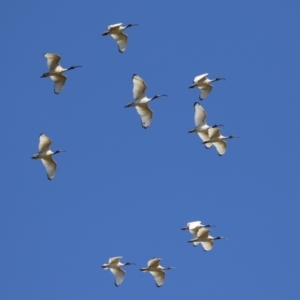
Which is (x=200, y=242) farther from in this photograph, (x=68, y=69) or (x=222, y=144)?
(x=68, y=69)

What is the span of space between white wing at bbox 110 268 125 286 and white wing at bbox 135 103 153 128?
5462 mm

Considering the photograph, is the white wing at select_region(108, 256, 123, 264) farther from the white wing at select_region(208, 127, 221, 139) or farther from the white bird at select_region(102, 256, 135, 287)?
the white wing at select_region(208, 127, 221, 139)

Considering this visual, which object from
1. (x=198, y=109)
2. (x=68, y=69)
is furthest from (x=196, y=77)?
(x=68, y=69)

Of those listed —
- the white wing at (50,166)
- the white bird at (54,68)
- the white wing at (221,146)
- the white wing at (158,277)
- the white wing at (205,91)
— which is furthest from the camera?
the white wing at (221,146)

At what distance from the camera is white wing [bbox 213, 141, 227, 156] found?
5941 centimetres

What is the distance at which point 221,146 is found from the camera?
5944cm

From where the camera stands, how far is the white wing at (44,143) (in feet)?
182

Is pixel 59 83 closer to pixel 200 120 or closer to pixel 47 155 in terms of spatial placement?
pixel 47 155

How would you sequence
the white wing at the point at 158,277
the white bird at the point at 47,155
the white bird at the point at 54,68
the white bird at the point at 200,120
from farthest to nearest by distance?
the white bird at the point at 200,120, the white wing at the point at 158,277, the white bird at the point at 47,155, the white bird at the point at 54,68

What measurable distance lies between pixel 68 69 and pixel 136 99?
2659 millimetres

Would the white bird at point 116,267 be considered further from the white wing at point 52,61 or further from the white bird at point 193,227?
the white wing at point 52,61

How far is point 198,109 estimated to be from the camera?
57688 millimetres

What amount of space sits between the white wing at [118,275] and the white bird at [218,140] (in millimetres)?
5705

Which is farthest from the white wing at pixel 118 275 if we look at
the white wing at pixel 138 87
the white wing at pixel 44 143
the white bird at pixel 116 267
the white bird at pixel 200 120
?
the white wing at pixel 138 87
